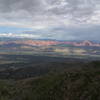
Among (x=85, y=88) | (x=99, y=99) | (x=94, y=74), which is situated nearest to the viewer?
(x=99, y=99)

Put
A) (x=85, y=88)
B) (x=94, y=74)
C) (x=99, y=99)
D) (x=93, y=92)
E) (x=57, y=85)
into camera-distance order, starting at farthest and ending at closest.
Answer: (x=94, y=74)
(x=57, y=85)
(x=85, y=88)
(x=93, y=92)
(x=99, y=99)

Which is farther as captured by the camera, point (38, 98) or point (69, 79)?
point (69, 79)

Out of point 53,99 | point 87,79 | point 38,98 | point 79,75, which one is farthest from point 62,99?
point 79,75

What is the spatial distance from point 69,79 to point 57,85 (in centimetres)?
216

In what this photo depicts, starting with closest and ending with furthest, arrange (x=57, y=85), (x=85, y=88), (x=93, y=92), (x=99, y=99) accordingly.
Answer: (x=99, y=99) < (x=93, y=92) < (x=85, y=88) < (x=57, y=85)

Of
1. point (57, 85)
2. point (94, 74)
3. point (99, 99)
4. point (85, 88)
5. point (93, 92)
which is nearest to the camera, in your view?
point (99, 99)

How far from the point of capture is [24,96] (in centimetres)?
2105

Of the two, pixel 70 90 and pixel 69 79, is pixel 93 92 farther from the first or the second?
pixel 69 79

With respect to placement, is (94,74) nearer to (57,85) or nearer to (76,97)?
(57,85)

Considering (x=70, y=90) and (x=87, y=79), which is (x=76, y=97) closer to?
(x=70, y=90)

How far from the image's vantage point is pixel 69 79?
2606 centimetres

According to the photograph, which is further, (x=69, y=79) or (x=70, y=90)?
(x=69, y=79)

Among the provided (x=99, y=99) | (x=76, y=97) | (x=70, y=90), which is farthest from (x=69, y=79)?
(x=99, y=99)

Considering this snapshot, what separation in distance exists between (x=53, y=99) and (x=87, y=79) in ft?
19.1
